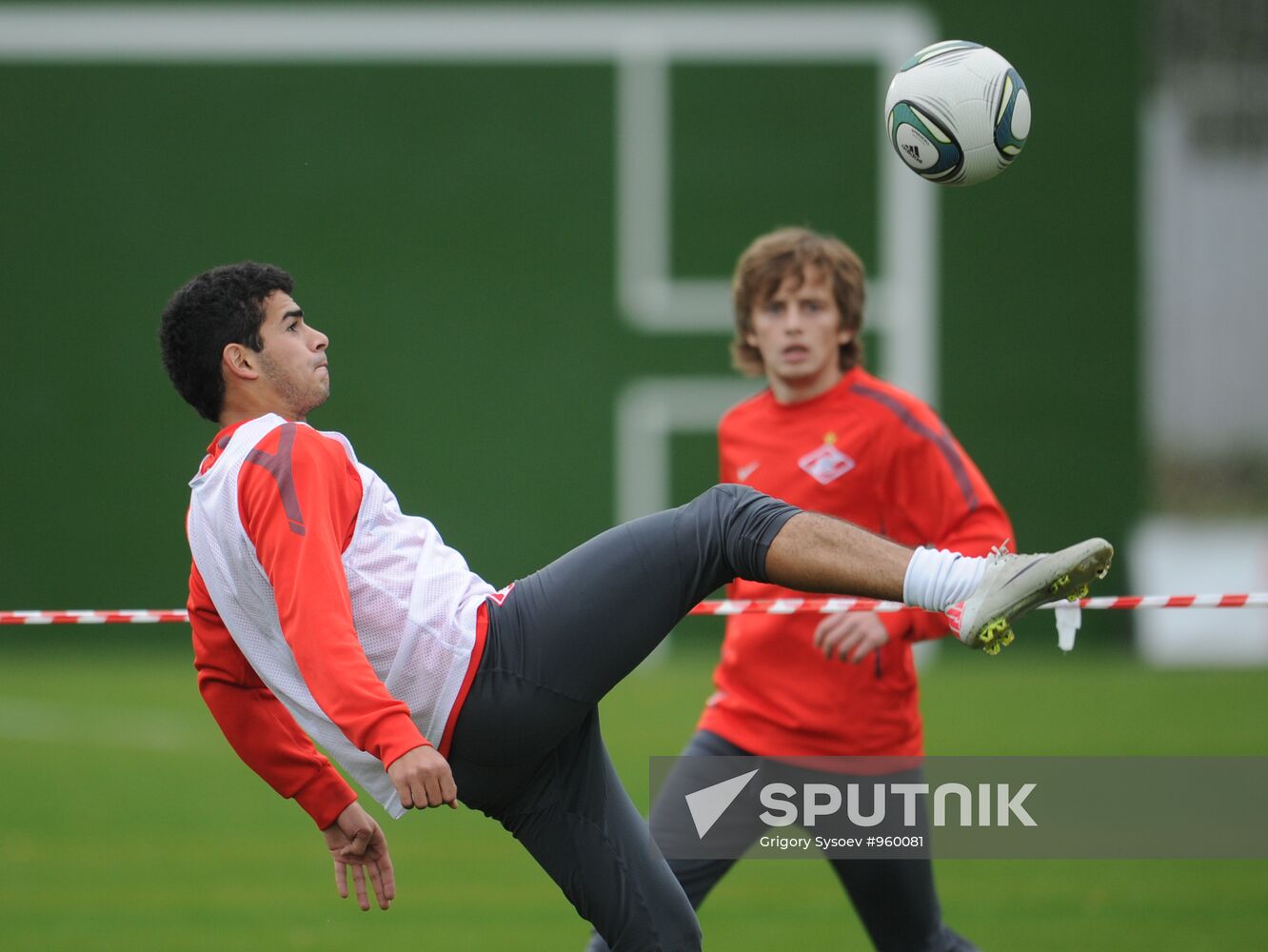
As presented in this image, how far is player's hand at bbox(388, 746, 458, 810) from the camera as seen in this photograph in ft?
11.9

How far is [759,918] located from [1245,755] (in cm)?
466

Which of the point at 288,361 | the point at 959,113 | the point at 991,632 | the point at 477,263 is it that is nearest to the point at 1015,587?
the point at 991,632

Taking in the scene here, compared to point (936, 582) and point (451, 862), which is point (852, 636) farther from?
point (451, 862)

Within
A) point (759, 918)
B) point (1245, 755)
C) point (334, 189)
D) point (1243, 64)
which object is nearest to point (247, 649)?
point (759, 918)

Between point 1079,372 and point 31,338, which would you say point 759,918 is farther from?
point 31,338

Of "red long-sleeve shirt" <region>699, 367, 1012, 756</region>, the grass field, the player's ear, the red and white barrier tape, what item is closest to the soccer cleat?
the red and white barrier tape

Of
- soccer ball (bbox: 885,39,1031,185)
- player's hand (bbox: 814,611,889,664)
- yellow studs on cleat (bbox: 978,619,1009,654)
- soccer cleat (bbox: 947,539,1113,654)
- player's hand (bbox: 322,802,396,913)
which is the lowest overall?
player's hand (bbox: 322,802,396,913)

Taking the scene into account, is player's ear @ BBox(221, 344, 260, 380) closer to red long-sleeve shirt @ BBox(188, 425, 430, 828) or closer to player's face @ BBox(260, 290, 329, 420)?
player's face @ BBox(260, 290, 329, 420)

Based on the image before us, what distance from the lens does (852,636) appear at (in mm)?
4840

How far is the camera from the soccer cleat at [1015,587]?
379 centimetres

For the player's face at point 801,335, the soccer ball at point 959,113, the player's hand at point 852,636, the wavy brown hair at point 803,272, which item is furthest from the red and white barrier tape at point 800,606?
the soccer ball at point 959,113

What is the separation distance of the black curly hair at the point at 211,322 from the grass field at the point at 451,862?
3146 mm

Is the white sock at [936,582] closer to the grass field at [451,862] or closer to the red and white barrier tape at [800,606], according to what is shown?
the red and white barrier tape at [800,606]

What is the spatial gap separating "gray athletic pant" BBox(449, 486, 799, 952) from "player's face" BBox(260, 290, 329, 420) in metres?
0.74
